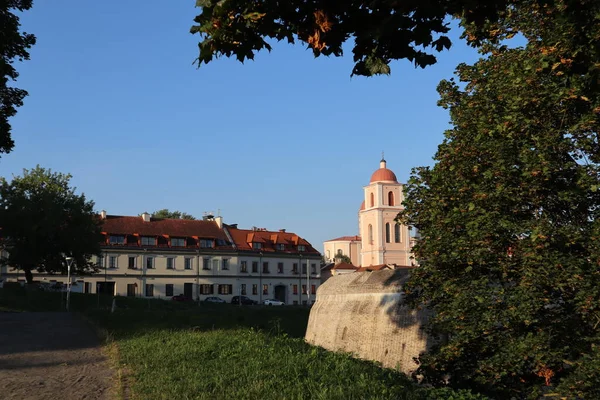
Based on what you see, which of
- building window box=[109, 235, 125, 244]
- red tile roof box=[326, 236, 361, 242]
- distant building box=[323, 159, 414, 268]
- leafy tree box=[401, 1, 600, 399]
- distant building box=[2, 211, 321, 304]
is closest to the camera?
leafy tree box=[401, 1, 600, 399]

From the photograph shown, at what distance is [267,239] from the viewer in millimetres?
83562

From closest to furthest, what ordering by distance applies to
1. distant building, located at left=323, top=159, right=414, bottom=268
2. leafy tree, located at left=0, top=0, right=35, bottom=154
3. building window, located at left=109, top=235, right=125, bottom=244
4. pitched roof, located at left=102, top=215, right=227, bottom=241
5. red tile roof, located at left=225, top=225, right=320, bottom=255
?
leafy tree, located at left=0, top=0, right=35, bottom=154 < building window, located at left=109, top=235, right=125, bottom=244 < pitched roof, located at left=102, top=215, right=227, bottom=241 < red tile roof, located at left=225, top=225, right=320, bottom=255 < distant building, located at left=323, top=159, right=414, bottom=268

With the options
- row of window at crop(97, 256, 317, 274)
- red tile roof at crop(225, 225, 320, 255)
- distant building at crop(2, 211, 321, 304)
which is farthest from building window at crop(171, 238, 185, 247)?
red tile roof at crop(225, 225, 320, 255)

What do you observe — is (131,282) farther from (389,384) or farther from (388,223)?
(389,384)

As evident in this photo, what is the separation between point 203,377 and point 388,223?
85.9 m

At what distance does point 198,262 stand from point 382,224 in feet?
105

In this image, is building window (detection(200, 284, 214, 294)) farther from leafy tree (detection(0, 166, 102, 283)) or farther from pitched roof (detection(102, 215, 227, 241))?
leafy tree (detection(0, 166, 102, 283))

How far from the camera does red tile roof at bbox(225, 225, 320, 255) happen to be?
81.2 m

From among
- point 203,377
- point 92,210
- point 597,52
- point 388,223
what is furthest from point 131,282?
point 597,52

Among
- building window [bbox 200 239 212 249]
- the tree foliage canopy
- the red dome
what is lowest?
the tree foliage canopy

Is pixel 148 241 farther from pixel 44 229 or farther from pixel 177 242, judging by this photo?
pixel 44 229

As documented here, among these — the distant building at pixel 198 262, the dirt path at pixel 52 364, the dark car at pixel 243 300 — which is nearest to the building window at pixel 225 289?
the distant building at pixel 198 262

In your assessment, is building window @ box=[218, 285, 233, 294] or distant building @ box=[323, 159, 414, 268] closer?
building window @ box=[218, 285, 233, 294]

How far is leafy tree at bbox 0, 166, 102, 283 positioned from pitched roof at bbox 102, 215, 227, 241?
20.1 metres
